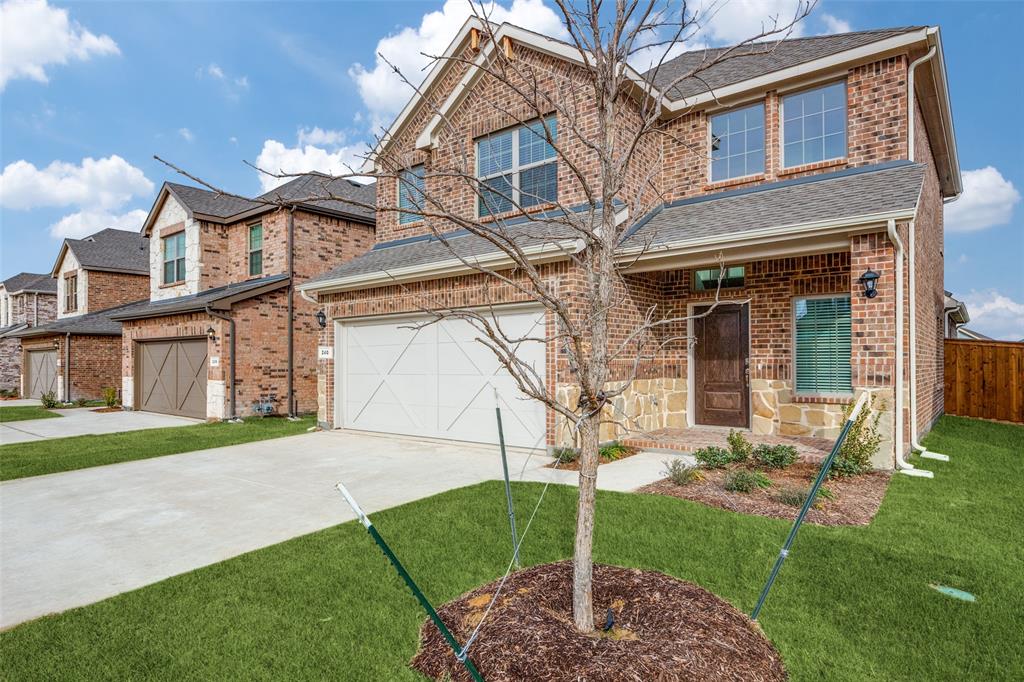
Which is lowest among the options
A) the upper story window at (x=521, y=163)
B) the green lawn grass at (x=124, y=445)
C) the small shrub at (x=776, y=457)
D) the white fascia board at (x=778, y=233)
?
the green lawn grass at (x=124, y=445)

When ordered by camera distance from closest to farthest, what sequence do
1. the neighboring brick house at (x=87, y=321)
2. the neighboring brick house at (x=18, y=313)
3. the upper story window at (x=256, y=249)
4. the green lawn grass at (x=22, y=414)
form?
the green lawn grass at (x=22, y=414), the upper story window at (x=256, y=249), the neighboring brick house at (x=87, y=321), the neighboring brick house at (x=18, y=313)

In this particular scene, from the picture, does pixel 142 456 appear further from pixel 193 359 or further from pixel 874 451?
pixel 874 451

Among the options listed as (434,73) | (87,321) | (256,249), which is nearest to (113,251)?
A: (87,321)

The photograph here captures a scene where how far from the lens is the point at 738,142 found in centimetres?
975

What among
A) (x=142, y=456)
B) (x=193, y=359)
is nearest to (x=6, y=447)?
(x=142, y=456)

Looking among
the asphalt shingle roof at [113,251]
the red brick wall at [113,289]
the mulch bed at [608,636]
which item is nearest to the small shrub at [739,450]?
the mulch bed at [608,636]

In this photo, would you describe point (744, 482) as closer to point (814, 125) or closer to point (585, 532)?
A: point (585, 532)

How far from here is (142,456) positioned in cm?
898

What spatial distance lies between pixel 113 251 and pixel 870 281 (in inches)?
1100

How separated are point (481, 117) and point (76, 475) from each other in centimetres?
900

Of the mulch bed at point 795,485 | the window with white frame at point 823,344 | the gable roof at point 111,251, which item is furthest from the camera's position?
the gable roof at point 111,251

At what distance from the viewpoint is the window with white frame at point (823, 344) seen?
841 centimetres

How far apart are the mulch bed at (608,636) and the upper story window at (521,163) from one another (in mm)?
7439

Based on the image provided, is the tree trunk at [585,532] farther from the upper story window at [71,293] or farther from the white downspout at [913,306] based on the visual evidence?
the upper story window at [71,293]
